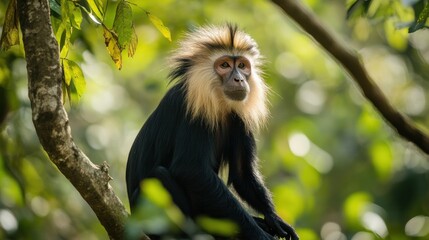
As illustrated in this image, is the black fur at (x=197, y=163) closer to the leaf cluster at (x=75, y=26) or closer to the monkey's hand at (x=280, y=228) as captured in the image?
the monkey's hand at (x=280, y=228)

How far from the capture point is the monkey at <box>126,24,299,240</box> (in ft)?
19.3

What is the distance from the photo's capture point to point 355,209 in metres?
3.48

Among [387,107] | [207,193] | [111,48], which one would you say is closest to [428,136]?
[387,107]

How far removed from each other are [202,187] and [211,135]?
1.47ft

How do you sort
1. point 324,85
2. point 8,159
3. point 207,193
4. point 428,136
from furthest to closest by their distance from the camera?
1. point 324,85
2. point 8,159
3. point 207,193
4. point 428,136

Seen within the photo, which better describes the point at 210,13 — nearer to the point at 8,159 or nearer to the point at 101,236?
the point at 101,236

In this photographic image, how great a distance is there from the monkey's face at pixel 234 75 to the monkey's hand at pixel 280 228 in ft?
3.16

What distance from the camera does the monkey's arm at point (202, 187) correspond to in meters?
5.87

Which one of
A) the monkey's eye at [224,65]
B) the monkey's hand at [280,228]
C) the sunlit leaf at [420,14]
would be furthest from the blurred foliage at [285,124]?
the monkey's eye at [224,65]

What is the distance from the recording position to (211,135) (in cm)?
613

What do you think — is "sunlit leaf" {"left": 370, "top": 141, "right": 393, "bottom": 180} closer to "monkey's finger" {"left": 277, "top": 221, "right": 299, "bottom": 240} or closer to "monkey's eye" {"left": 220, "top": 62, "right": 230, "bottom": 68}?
"monkey's finger" {"left": 277, "top": 221, "right": 299, "bottom": 240}

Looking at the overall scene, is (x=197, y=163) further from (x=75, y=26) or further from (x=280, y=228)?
(x=75, y=26)

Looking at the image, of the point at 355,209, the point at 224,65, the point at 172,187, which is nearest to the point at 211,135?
the point at 172,187

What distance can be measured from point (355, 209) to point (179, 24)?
568cm
